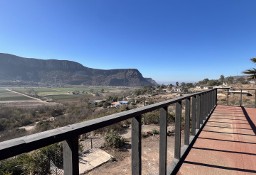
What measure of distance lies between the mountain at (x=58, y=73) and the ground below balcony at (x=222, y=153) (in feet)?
408

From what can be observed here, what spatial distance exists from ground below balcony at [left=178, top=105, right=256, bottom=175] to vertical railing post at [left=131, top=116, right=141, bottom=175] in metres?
1.32

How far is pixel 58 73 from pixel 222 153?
473ft

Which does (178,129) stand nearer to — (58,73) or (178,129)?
(178,129)

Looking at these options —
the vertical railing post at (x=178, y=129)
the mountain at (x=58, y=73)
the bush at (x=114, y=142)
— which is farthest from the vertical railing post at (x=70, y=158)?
the mountain at (x=58, y=73)

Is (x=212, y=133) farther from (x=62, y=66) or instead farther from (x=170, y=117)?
(x=62, y=66)

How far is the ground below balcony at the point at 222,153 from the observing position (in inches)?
126

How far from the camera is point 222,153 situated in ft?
12.8

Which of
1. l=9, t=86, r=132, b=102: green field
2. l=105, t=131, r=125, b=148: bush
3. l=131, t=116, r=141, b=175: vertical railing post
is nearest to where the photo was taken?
l=131, t=116, r=141, b=175: vertical railing post

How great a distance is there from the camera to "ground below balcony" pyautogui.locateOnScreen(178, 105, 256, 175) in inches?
126

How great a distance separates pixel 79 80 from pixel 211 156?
15145 centimetres

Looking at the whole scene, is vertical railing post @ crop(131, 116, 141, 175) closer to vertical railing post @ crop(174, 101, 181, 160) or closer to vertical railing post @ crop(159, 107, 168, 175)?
vertical railing post @ crop(159, 107, 168, 175)

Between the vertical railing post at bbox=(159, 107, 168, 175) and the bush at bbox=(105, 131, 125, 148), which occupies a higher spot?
the vertical railing post at bbox=(159, 107, 168, 175)

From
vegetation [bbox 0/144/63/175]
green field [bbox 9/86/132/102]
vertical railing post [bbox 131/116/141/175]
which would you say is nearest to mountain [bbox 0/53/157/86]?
green field [bbox 9/86/132/102]

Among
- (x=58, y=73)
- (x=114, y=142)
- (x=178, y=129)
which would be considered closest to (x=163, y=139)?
(x=178, y=129)
